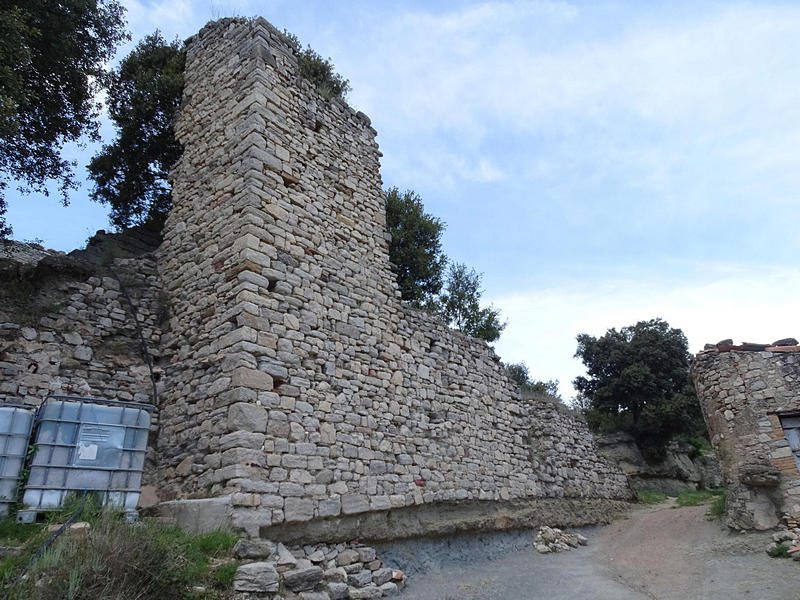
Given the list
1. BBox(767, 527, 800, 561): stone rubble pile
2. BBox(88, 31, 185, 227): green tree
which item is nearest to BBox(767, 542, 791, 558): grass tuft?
BBox(767, 527, 800, 561): stone rubble pile

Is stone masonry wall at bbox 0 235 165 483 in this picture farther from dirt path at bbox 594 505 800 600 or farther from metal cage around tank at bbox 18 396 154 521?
dirt path at bbox 594 505 800 600

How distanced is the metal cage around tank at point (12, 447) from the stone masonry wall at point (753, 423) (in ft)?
33.4

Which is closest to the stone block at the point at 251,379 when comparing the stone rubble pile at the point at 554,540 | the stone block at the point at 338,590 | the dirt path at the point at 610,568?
the stone block at the point at 338,590

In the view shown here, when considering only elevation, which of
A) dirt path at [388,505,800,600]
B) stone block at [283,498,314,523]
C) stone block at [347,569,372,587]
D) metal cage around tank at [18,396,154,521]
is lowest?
dirt path at [388,505,800,600]

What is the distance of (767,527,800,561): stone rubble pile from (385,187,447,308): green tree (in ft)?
31.6

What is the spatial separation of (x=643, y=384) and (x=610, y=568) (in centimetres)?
1419

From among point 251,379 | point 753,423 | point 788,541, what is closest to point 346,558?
point 251,379

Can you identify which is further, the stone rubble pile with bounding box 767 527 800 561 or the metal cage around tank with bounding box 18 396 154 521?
the stone rubble pile with bounding box 767 527 800 561

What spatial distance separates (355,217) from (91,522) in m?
5.64

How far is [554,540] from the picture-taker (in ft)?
33.3

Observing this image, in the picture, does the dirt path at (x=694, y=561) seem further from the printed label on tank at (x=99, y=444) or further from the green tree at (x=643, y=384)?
the green tree at (x=643, y=384)

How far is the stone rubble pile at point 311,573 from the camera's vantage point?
505cm

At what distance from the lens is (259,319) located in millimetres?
6727

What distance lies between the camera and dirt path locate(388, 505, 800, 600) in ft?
22.7
